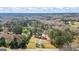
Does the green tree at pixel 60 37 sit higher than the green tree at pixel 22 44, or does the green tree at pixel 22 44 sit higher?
the green tree at pixel 60 37

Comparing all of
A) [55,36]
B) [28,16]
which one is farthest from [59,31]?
[28,16]

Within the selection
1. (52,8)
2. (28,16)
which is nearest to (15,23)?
(28,16)

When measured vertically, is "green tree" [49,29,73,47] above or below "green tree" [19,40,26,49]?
above

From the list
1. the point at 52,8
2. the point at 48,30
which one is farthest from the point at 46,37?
the point at 52,8
